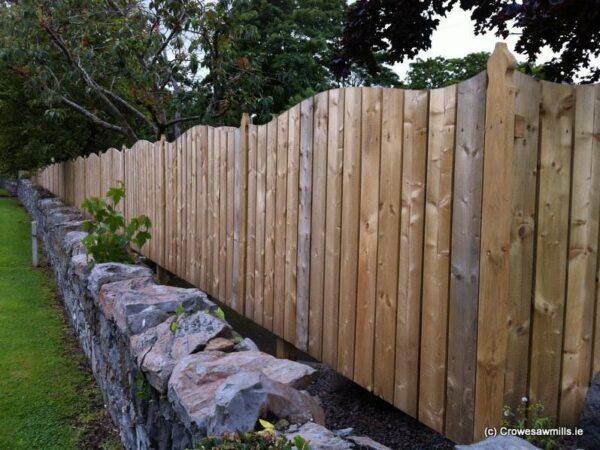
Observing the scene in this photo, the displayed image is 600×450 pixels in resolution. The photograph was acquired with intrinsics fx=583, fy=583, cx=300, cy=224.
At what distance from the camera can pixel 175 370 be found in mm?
2557

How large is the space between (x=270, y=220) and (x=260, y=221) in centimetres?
18

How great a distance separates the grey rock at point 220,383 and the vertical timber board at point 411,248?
521 millimetres

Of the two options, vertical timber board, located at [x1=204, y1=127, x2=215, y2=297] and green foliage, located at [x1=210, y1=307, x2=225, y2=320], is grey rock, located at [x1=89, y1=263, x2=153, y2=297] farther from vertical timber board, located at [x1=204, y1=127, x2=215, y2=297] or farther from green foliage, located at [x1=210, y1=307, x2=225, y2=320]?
green foliage, located at [x1=210, y1=307, x2=225, y2=320]

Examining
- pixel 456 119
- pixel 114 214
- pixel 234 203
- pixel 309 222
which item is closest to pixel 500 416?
pixel 456 119

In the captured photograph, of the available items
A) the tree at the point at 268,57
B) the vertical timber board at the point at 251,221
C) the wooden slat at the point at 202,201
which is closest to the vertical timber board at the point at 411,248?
the vertical timber board at the point at 251,221

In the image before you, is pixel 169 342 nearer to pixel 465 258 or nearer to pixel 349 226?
pixel 349 226

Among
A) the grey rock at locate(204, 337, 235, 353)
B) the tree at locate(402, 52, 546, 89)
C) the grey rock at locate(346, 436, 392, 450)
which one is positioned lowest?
the grey rock at locate(346, 436, 392, 450)

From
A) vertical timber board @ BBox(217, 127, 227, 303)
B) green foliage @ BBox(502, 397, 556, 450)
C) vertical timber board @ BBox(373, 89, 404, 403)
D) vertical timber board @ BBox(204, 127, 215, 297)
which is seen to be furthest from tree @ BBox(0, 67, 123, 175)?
green foliage @ BBox(502, 397, 556, 450)

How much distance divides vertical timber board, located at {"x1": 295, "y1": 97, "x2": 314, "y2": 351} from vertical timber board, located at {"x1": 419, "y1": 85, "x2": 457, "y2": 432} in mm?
1128

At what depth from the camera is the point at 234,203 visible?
478cm

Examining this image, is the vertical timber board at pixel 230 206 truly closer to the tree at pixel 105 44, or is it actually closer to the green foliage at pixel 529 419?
the green foliage at pixel 529 419

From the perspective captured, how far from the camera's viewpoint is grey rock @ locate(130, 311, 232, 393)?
275cm

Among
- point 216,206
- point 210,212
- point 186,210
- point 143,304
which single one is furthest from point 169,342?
point 186,210

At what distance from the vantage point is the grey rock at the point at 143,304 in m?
3.34
